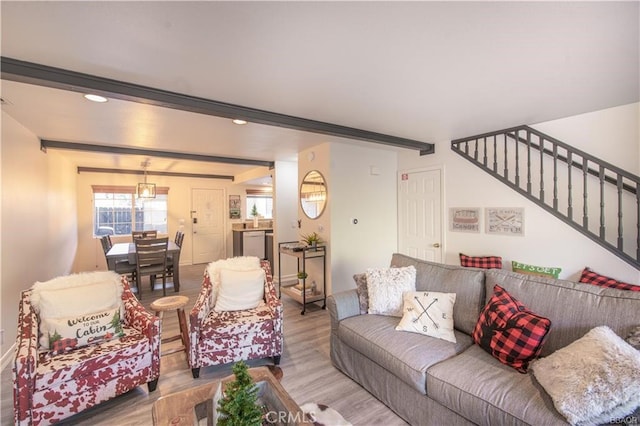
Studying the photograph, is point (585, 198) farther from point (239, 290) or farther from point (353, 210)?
point (239, 290)

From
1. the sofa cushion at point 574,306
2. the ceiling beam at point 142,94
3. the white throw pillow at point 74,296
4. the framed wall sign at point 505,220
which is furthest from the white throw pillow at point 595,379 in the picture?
the white throw pillow at point 74,296

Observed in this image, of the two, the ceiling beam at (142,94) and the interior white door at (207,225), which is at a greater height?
the ceiling beam at (142,94)

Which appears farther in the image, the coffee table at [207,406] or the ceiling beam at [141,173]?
the ceiling beam at [141,173]

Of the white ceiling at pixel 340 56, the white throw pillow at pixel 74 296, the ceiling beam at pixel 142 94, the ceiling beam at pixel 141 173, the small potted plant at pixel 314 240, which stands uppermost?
the ceiling beam at pixel 141 173

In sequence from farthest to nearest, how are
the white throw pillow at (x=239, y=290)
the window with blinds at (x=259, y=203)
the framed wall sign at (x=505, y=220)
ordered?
the window with blinds at (x=259, y=203), the framed wall sign at (x=505, y=220), the white throw pillow at (x=239, y=290)

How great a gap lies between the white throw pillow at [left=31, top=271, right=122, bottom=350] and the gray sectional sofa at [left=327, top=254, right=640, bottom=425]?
1803 millimetres

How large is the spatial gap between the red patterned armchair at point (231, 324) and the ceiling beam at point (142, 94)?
1481mm

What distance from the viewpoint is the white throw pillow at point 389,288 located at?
2387mm

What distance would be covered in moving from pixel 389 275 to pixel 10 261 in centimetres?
346

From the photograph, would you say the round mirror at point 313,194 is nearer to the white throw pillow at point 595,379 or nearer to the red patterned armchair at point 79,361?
the red patterned armchair at point 79,361

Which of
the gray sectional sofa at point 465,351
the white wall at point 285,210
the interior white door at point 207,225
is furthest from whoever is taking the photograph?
the interior white door at point 207,225

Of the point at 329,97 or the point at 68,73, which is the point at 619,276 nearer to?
the point at 329,97

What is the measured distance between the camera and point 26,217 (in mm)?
3025
